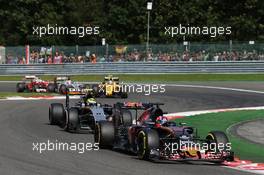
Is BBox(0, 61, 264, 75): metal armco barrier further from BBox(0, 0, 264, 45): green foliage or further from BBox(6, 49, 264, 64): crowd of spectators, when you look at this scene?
BBox(0, 0, 264, 45): green foliage

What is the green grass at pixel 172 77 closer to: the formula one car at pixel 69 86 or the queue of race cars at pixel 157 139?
the formula one car at pixel 69 86

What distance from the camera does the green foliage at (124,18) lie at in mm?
65375

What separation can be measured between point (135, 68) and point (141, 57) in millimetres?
1589

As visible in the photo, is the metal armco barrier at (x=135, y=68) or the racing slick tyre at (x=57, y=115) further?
the metal armco barrier at (x=135, y=68)

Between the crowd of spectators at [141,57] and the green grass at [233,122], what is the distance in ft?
71.7

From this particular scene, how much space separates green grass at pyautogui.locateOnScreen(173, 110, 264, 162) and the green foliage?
4077cm

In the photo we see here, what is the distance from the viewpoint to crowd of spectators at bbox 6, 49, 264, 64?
46.2 metres

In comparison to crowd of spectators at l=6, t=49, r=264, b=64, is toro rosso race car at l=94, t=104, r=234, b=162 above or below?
below

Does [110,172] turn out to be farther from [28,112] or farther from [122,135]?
[28,112]

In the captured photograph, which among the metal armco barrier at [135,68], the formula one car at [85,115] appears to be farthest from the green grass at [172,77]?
the formula one car at [85,115]

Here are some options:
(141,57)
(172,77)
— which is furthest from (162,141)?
(141,57)

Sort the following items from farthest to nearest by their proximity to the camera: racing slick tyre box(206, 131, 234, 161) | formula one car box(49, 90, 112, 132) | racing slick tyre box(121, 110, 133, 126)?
1. formula one car box(49, 90, 112, 132)
2. racing slick tyre box(121, 110, 133, 126)
3. racing slick tyre box(206, 131, 234, 161)

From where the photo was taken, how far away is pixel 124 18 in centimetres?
6881

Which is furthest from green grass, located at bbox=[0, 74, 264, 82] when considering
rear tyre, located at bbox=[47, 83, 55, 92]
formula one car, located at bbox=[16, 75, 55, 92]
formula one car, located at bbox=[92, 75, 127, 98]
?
formula one car, located at bbox=[92, 75, 127, 98]
